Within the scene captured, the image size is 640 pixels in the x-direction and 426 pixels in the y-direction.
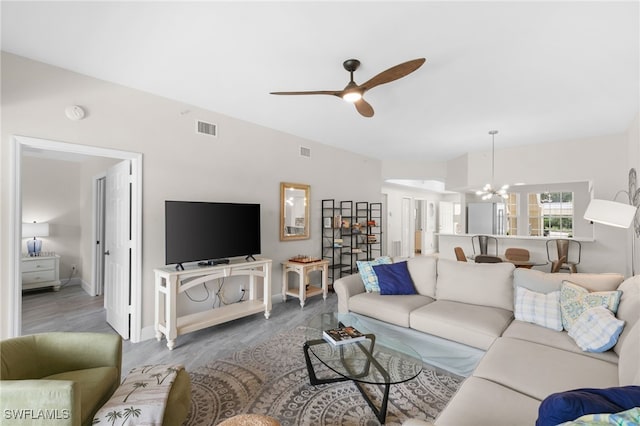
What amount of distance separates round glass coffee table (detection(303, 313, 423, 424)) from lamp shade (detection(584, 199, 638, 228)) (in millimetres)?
2285

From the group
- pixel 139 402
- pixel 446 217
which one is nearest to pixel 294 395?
pixel 139 402

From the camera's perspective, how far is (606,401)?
3.61 feet

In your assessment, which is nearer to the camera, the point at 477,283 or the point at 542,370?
the point at 542,370

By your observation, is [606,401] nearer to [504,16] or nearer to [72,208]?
[504,16]

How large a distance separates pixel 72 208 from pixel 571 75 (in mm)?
7607

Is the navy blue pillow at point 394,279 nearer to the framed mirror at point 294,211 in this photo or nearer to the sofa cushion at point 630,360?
the framed mirror at point 294,211

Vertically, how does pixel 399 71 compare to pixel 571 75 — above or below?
below

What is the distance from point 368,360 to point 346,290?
135 centimetres

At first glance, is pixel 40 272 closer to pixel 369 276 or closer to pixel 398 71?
pixel 369 276

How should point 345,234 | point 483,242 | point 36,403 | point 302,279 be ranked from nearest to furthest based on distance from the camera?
point 36,403 < point 302,279 < point 483,242 < point 345,234

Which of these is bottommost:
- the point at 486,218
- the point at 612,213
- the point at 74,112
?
the point at 486,218

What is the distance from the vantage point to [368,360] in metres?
2.11

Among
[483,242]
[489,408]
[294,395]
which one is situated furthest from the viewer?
[483,242]

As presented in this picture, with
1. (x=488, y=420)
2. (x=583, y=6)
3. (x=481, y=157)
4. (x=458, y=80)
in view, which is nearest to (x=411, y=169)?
(x=481, y=157)
